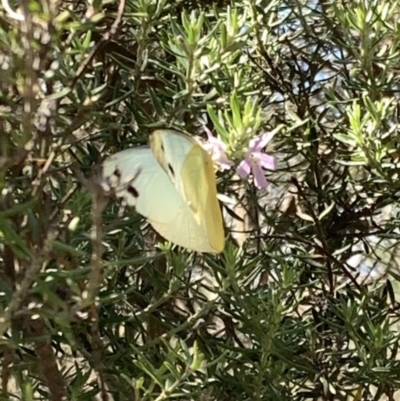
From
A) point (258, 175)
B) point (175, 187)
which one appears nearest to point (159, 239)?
point (258, 175)

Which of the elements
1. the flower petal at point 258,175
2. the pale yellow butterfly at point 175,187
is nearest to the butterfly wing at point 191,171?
the pale yellow butterfly at point 175,187

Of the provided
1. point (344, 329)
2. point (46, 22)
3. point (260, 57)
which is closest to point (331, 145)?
point (260, 57)

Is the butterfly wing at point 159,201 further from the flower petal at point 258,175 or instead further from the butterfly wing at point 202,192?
the flower petal at point 258,175

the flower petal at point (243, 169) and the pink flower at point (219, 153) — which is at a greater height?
the pink flower at point (219, 153)

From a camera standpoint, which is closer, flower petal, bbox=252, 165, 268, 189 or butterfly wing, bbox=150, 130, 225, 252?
butterfly wing, bbox=150, 130, 225, 252

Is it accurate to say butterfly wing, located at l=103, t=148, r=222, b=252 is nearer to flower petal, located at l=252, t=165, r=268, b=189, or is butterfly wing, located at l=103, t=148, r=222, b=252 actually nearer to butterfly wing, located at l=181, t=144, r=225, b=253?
butterfly wing, located at l=181, t=144, r=225, b=253

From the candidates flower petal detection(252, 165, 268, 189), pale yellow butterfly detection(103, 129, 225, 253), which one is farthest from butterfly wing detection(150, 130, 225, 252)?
flower petal detection(252, 165, 268, 189)

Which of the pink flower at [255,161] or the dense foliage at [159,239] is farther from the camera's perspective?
the pink flower at [255,161]

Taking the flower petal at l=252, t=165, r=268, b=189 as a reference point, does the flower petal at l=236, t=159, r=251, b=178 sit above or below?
above
